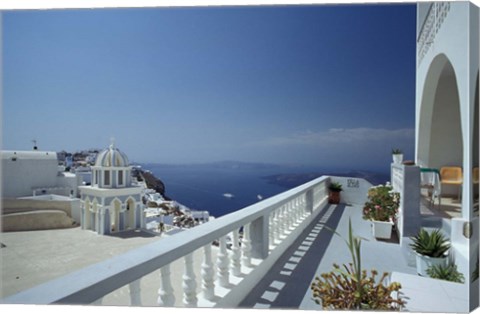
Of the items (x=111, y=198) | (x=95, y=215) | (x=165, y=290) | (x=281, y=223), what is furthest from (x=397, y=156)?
(x=95, y=215)

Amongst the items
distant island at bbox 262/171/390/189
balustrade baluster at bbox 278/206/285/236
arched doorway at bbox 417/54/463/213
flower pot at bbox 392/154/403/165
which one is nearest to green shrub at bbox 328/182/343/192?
arched doorway at bbox 417/54/463/213

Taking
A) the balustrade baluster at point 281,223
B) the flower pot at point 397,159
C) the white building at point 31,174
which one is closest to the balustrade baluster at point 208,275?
the balustrade baluster at point 281,223

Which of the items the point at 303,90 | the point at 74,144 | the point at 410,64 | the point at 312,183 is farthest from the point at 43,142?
the point at 410,64

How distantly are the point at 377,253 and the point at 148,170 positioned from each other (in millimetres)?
2529

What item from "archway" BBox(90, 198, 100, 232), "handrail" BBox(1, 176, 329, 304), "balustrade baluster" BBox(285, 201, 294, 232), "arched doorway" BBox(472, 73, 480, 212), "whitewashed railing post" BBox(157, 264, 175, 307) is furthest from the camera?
"balustrade baluster" BBox(285, 201, 294, 232)

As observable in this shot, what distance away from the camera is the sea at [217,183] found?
3094mm

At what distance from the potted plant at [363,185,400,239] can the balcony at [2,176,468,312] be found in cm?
13

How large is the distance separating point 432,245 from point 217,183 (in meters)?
2.03

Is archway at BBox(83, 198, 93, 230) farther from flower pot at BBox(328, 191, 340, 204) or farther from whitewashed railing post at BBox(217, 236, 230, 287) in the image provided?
flower pot at BBox(328, 191, 340, 204)

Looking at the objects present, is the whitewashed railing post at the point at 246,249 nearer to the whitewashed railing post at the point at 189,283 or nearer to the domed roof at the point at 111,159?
the whitewashed railing post at the point at 189,283

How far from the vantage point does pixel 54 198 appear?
2969mm

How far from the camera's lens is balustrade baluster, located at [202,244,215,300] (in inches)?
68.5

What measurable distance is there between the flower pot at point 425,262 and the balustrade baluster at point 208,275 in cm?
186

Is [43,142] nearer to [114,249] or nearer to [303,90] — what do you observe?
[114,249]
